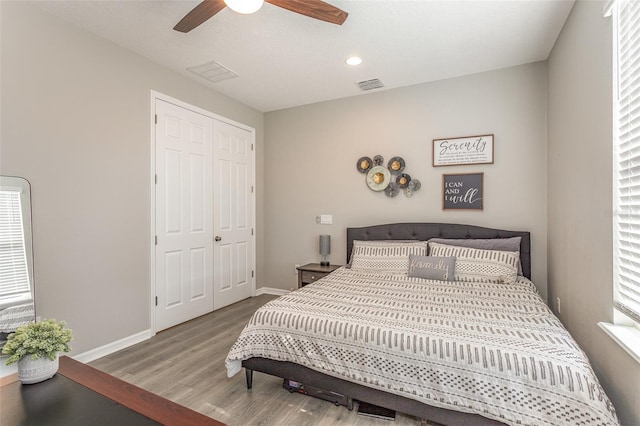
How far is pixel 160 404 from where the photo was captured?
3.61 feet

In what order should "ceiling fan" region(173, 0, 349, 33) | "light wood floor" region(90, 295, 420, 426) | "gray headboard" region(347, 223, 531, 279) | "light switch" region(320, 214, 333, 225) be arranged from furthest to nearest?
1. "light switch" region(320, 214, 333, 225)
2. "gray headboard" region(347, 223, 531, 279)
3. "light wood floor" region(90, 295, 420, 426)
4. "ceiling fan" region(173, 0, 349, 33)

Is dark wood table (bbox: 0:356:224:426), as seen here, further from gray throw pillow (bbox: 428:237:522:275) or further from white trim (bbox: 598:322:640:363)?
gray throw pillow (bbox: 428:237:522:275)

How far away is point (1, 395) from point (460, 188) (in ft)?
12.4

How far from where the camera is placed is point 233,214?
13.7 feet

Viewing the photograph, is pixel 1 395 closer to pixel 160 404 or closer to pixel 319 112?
pixel 160 404

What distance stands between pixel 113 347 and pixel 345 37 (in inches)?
137

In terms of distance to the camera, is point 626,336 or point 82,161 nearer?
point 626,336

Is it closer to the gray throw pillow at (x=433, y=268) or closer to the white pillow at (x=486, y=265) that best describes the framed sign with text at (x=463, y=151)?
the white pillow at (x=486, y=265)

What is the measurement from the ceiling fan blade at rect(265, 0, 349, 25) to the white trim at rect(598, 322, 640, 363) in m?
2.25

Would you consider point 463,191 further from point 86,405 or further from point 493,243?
point 86,405

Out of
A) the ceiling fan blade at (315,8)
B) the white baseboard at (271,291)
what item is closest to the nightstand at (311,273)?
the white baseboard at (271,291)

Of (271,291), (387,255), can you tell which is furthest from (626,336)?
(271,291)

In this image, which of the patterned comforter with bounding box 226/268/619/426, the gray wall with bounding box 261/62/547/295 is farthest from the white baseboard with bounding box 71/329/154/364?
the gray wall with bounding box 261/62/547/295

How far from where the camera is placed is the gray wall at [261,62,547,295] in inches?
126
